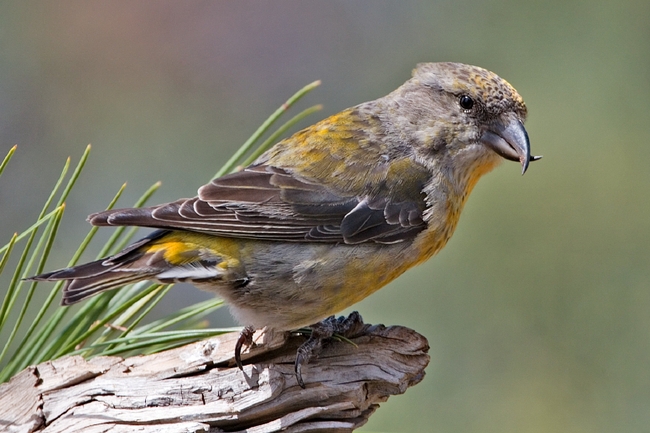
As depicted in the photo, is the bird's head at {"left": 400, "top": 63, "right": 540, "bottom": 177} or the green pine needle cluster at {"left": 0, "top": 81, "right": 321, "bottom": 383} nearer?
the green pine needle cluster at {"left": 0, "top": 81, "right": 321, "bottom": 383}

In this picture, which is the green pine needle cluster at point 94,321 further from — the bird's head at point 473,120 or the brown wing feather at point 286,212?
the bird's head at point 473,120

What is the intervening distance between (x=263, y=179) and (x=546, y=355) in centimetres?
202

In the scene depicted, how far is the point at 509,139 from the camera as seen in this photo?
3.00m

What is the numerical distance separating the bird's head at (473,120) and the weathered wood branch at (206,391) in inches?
31.7

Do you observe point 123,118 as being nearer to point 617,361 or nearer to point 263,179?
point 263,179

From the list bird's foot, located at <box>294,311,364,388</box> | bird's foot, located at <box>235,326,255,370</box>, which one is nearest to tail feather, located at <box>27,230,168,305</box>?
bird's foot, located at <box>235,326,255,370</box>

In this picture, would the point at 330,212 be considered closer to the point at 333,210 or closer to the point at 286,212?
the point at 333,210

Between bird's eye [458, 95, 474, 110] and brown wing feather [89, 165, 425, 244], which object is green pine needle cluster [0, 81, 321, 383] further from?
bird's eye [458, 95, 474, 110]

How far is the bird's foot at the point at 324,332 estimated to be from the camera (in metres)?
2.70

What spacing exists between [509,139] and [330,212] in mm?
730

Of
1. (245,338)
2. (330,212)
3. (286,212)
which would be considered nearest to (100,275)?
(245,338)

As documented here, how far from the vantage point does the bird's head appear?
3.03 meters

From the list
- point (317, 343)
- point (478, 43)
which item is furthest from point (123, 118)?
point (317, 343)

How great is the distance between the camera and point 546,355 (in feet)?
13.7
